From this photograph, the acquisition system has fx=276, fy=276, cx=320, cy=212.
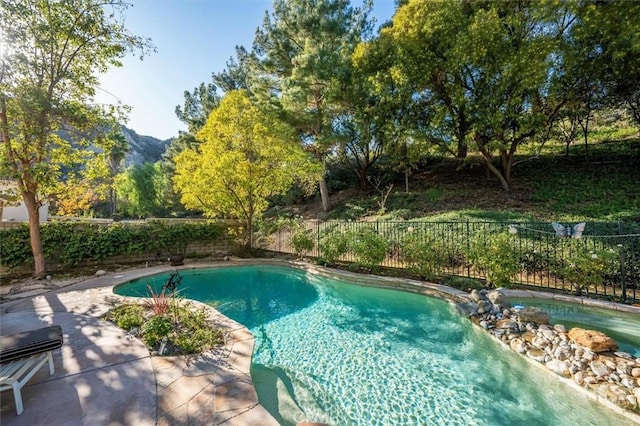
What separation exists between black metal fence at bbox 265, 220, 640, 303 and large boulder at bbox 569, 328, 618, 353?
2.20 metres

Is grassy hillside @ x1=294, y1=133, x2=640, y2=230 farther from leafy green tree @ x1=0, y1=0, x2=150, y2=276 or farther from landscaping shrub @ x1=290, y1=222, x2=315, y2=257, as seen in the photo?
leafy green tree @ x1=0, y1=0, x2=150, y2=276

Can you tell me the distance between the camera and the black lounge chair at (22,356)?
Result: 98.6 inches

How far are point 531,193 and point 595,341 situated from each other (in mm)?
11689

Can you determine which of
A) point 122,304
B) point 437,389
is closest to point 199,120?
point 122,304

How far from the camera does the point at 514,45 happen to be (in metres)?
11.5

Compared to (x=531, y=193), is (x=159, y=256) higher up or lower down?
lower down

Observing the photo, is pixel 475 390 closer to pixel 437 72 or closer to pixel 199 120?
pixel 437 72

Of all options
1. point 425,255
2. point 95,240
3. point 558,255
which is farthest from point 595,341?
point 95,240

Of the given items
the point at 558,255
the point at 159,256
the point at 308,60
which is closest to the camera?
the point at 558,255

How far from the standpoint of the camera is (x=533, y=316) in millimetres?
4758

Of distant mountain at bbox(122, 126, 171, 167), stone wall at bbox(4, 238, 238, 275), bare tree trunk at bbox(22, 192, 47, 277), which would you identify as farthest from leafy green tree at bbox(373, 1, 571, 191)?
distant mountain at bbox(122, 126, 171, 167)

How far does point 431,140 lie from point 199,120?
60.9 feet

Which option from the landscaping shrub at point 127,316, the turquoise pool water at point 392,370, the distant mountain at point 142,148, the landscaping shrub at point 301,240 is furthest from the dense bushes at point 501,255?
the distant mountain at point 142,148

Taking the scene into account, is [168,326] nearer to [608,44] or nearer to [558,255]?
[558,255]
